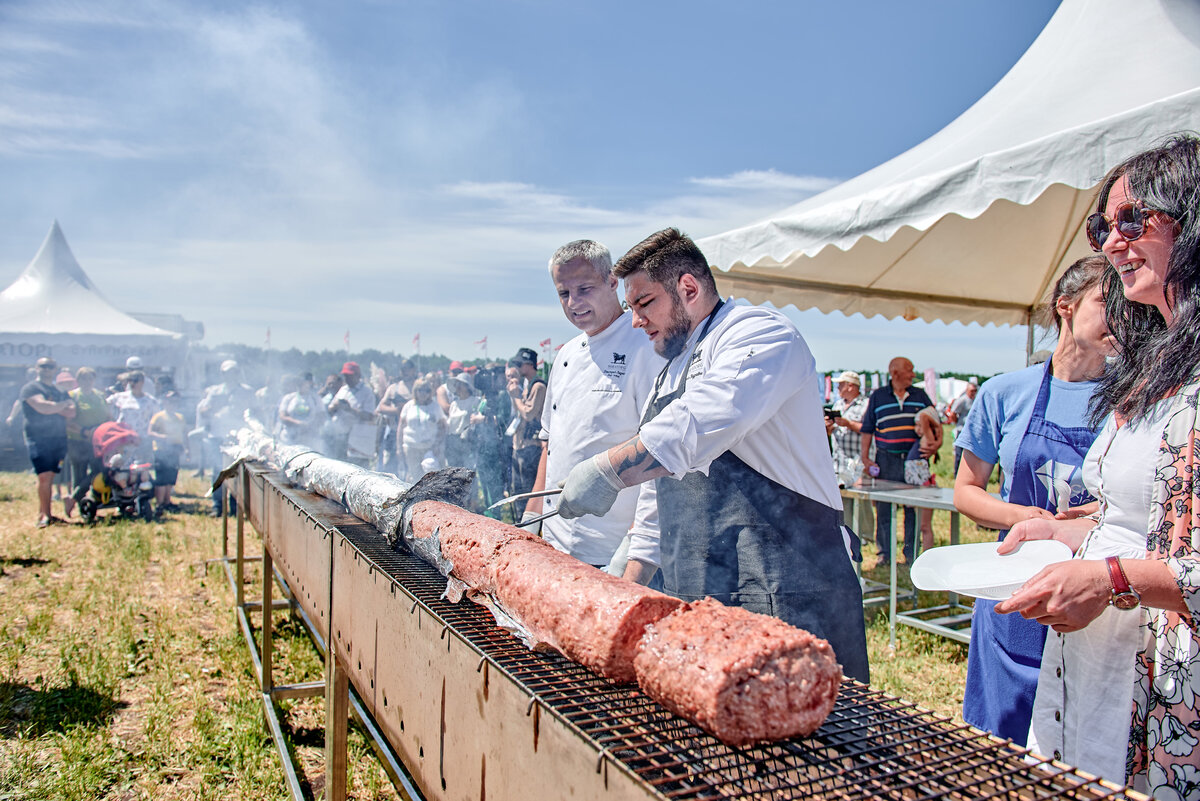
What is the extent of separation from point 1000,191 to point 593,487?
3.34 m

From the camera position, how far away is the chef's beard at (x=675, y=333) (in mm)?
2371

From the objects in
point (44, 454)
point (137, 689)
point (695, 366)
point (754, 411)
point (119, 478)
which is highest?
point (695, 366)

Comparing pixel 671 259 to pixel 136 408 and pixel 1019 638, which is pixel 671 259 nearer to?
pixel 1019 638

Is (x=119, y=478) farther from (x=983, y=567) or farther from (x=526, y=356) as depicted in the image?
(x=983, y=567)

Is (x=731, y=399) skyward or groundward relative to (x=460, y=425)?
skyward

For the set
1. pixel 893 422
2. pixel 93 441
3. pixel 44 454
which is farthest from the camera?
pixel 93 441

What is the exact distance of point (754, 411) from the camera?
1862 millimetres

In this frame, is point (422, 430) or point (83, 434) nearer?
point (422, 430)

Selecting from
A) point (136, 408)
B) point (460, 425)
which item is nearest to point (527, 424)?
point (460, 425)

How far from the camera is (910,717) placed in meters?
1.13

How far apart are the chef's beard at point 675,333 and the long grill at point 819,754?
135cm

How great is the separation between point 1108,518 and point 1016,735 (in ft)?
3.16

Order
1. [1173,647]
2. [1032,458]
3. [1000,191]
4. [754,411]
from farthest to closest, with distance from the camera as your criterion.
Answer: [1000,191] → [1032,458] → [754,411] → [1173,647]

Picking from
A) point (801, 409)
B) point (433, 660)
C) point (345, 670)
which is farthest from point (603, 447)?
point (433, 660)
